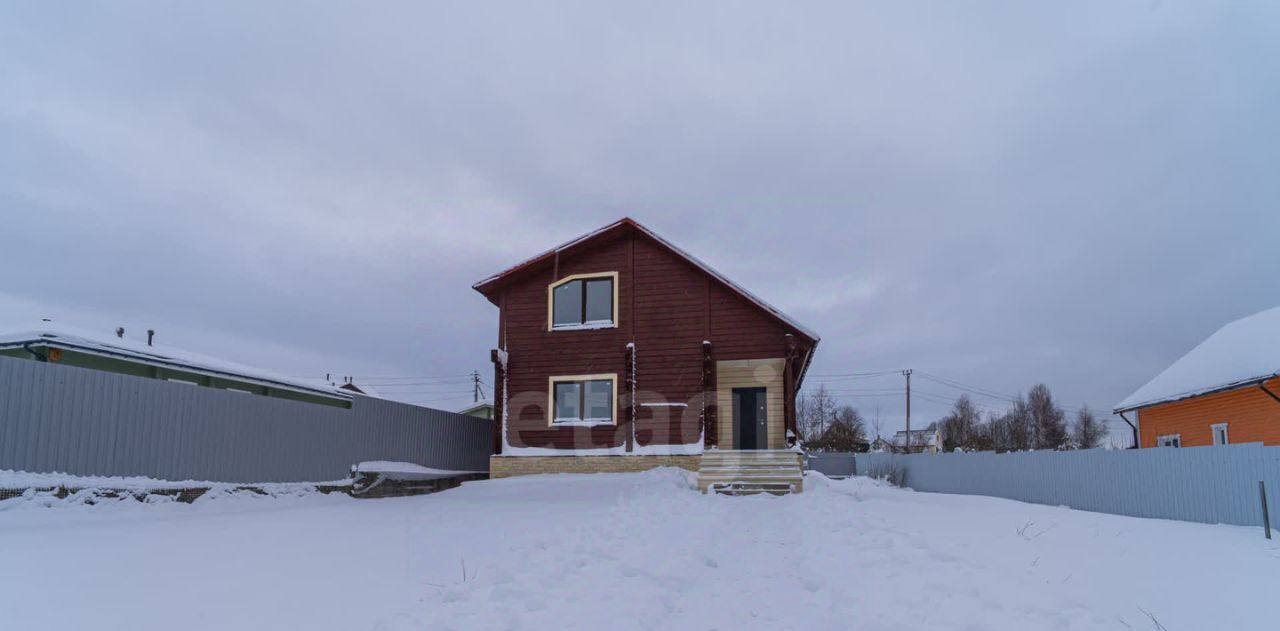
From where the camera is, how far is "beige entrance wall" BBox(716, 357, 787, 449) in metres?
18.7

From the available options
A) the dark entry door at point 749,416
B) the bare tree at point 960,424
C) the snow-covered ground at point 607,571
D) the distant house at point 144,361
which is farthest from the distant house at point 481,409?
the bare tree at point 960,424

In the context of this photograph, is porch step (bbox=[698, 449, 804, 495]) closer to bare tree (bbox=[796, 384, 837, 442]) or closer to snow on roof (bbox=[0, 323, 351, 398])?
snow on roof (bbox=[0, 323, 351, 398])

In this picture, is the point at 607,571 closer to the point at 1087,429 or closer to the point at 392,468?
the point at 392,468

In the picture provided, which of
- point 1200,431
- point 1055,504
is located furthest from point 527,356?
point 1200,431

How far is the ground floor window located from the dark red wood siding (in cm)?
1154

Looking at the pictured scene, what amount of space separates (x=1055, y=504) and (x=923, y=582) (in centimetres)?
1371

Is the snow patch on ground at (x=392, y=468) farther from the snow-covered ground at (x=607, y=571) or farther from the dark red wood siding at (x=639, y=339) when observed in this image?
the snow-covered ground at (x=607, y=571)

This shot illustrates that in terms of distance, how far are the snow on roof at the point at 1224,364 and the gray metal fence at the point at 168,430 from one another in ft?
65.0

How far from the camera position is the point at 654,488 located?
14125mm

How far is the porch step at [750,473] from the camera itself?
14469 millimetres

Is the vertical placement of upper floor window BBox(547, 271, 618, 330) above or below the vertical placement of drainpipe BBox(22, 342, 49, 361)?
above

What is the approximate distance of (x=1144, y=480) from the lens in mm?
14648

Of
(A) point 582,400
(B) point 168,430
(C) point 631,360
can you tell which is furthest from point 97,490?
(C) point 631,360

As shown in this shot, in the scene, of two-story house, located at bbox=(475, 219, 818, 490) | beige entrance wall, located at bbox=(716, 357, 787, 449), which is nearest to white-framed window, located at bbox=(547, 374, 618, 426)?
two-story house, located at bbox=(475, 219, 818, 490)
